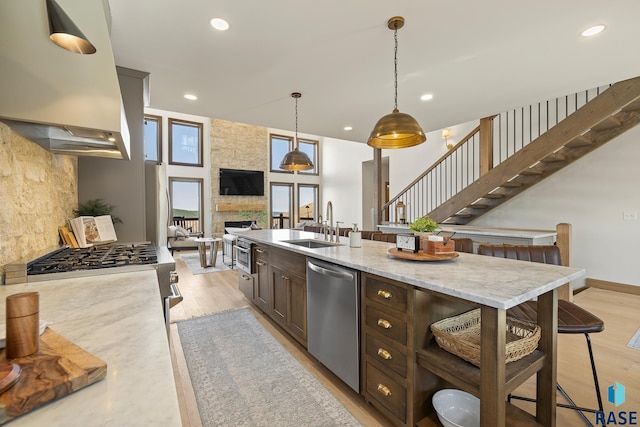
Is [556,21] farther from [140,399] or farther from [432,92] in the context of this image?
[140,399]

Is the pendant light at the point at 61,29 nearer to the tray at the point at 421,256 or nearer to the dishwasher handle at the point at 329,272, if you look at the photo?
the dishwasher handle at the point at 329,272

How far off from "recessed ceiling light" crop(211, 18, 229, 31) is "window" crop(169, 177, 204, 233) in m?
7.38

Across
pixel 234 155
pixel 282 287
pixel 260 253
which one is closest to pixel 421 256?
pixel 282 287

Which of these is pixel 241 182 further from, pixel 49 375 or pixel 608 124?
pixel 49 375

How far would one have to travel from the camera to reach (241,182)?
9570mm

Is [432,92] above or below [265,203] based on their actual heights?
above

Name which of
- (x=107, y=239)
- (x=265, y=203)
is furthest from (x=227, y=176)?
(x=107, y=239)

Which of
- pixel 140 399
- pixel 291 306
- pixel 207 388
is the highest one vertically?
pixel 140 399

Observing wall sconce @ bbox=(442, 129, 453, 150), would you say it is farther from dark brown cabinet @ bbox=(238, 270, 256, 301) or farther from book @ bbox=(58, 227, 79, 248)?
book @ bbox=(58, 227, 79, 248)

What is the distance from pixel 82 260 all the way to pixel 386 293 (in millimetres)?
1766

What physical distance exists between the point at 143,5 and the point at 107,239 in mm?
1805

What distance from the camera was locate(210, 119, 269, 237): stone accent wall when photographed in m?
9.12

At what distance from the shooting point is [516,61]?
284 cm

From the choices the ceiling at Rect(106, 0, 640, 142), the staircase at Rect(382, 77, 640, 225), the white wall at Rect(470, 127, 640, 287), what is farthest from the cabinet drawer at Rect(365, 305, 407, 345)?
the white wall at Rect(470, 127, 640, 287)
